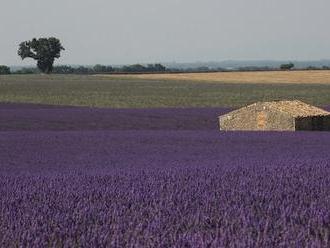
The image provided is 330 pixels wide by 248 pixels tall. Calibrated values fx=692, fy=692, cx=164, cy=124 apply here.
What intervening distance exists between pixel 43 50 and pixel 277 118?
221ft

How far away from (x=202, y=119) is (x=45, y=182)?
13.2m

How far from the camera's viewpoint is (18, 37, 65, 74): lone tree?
79.2 metres

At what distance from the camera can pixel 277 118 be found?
Answer: 1416 cm

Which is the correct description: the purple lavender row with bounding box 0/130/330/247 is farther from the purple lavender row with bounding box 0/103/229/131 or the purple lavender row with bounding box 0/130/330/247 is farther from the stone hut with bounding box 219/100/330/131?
the stone hut with bounding box 219/100/330/131

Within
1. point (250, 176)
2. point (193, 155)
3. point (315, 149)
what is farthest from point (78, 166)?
point (315, 149)

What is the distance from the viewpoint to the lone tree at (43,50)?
79.2 metres

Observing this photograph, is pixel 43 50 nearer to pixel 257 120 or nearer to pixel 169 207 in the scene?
pixel 257 120

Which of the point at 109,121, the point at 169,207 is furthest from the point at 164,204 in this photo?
the point at 109,121

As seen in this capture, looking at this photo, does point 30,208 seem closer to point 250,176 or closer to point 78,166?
point 250,176

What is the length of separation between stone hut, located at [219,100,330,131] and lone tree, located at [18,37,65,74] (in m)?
66.2

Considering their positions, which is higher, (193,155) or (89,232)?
(89,232)

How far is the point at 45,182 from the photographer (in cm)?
429

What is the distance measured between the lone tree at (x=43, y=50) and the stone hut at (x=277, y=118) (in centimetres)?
6622

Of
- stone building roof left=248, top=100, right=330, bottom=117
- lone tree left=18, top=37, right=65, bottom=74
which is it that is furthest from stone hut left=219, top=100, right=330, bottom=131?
lone tree left=18, top=37, right=65, bottom=74
